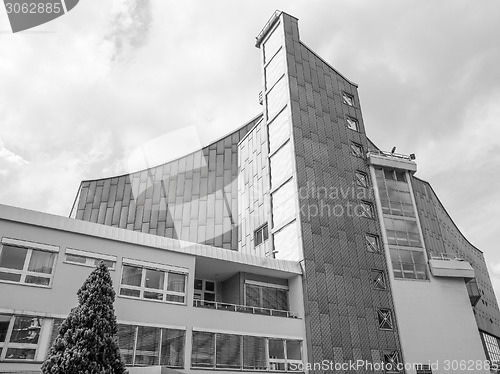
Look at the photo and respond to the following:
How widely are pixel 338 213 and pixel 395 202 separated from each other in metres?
6.31

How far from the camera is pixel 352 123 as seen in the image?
1453 inches

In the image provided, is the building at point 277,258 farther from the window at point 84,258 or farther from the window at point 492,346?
the window at point 492,346

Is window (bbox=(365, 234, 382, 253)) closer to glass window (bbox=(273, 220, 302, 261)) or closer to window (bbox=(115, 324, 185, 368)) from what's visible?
glass window (bbox=(273, 220, 302, 261))

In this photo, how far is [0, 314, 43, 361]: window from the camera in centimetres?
1706

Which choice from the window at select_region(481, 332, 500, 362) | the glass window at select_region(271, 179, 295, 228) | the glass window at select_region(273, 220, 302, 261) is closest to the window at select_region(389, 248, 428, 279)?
the glass window at select_region(273, 220, 302, 261)

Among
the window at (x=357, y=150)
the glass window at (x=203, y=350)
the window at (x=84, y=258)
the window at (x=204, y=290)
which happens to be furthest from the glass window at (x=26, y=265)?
the window at (x=357, y=150)

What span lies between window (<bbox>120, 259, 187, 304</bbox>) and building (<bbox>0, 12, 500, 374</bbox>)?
0.07 metres

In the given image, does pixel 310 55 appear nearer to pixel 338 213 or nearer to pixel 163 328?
pixel 338 213

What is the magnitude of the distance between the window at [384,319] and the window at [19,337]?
68.0ft

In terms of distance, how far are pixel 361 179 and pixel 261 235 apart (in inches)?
373

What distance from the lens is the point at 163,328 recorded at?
68.6 feet

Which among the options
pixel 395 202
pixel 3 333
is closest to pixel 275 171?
pixel 395 202

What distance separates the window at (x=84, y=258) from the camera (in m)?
19.9

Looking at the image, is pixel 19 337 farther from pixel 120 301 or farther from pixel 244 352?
pixel 244 352
